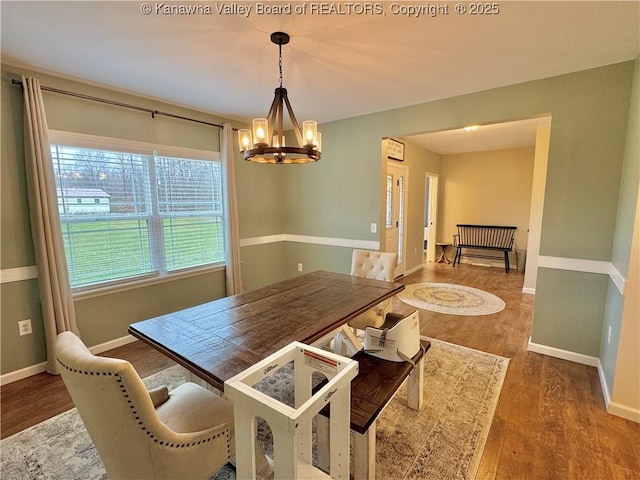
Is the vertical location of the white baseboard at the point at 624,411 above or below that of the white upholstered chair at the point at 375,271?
below

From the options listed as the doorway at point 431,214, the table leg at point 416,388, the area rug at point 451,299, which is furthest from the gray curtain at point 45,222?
the doorway at point 431,214

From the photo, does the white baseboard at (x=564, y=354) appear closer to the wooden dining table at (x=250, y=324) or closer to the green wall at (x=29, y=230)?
the wooden dining table at (x=250, y=324)

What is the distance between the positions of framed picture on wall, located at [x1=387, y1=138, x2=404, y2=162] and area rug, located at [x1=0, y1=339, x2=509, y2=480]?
346 cm

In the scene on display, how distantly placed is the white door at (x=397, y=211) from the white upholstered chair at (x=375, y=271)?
77.6 inches

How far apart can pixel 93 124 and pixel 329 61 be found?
85.4 inches

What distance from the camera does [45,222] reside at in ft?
7.71

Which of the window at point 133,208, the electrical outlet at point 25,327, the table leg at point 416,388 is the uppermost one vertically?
the window at point 133,208

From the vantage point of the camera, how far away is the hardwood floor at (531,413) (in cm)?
159

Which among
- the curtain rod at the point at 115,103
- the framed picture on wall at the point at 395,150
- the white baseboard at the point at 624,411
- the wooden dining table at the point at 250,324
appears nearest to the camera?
the wooden dining table at the point at 250,324

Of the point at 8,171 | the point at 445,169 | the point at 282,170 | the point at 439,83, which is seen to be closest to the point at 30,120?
the point at 8,171

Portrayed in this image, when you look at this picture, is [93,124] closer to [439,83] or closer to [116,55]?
[116,55]

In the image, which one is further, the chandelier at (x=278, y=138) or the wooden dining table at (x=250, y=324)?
the chandelier at (x=278, y=138)

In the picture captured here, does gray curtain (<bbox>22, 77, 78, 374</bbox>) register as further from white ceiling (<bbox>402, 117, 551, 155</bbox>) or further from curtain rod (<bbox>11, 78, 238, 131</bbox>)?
white ceiling (<bbox>402, 117, 551, 155</bbox>)

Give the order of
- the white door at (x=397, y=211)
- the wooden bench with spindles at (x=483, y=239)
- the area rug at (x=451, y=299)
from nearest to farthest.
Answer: the area rug at (x=451, y=299) < the white door at (x=397, y=211) < the wooden bench with spindles at (x=483, y=239)
